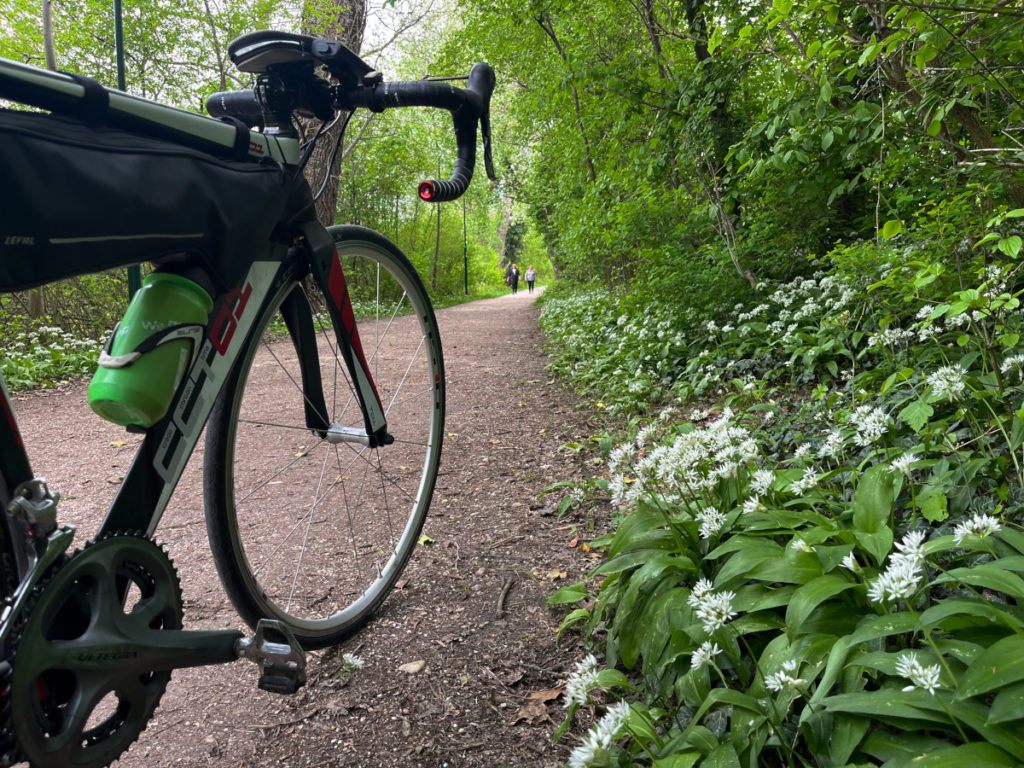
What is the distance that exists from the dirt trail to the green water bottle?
89cm

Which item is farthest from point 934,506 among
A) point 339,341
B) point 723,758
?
point 339,341

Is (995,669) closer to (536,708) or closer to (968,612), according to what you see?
(968,612)

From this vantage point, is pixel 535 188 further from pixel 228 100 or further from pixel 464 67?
pixel 228 100

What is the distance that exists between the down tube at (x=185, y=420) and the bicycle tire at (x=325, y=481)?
3.7 inches

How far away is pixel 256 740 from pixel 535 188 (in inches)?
617

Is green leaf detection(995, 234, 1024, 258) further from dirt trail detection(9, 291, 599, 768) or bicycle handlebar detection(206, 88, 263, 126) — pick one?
bicycle handlebar detection(206, 88, 263, 126)

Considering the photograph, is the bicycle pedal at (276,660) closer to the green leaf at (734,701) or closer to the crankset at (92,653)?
the crankset at (92,653)

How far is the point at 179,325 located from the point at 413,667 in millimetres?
1139

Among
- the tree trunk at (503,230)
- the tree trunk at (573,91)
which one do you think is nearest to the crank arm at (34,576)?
the tree trunk at (573,91)

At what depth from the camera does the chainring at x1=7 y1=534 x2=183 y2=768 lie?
839 mm

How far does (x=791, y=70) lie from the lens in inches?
107

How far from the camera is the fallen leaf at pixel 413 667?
5.37 feet

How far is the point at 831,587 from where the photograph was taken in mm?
1147

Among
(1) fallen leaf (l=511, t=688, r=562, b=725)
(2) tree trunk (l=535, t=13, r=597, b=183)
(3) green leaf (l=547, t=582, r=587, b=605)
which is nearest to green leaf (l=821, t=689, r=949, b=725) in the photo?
(1) fallen leaf (l=511, t=688, r=562, b=725)
